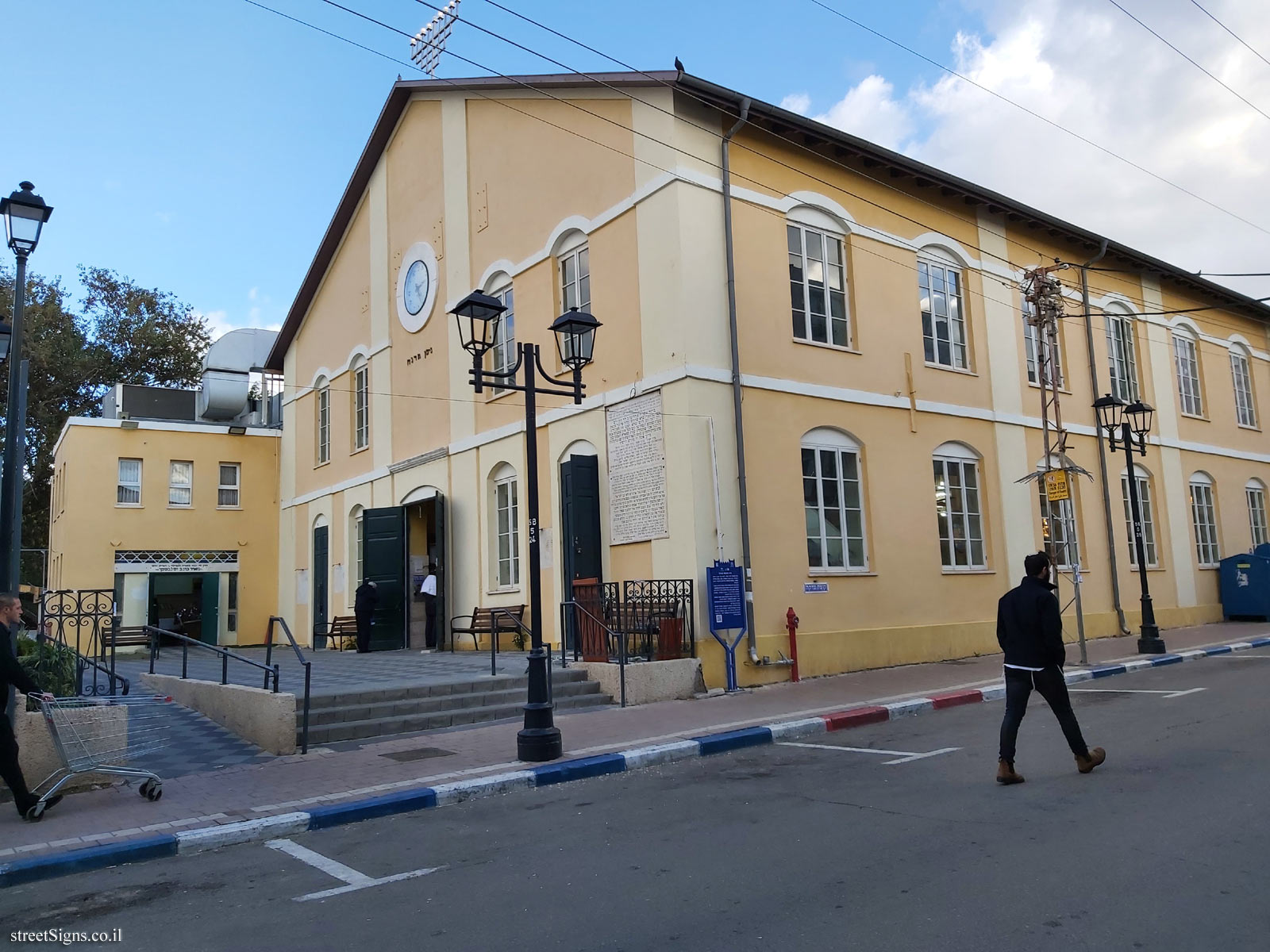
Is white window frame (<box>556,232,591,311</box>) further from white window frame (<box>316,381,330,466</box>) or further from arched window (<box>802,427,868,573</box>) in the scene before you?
white window frame (<box>316,381,330,466</box>)

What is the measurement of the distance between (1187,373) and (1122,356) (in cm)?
322

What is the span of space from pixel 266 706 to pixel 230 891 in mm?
4454

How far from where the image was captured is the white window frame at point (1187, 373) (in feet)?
76.5

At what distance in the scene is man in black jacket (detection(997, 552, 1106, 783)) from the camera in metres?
7.21

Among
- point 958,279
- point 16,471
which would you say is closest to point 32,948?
point 16,471

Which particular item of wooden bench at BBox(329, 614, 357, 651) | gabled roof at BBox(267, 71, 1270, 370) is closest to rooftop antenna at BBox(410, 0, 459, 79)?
gabled roof at BBox(267, 71, 1270, 370)

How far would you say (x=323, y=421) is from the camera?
82.1 feet

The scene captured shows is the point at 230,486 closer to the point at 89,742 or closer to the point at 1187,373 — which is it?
the point at 89,742

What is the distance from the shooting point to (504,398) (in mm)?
17250

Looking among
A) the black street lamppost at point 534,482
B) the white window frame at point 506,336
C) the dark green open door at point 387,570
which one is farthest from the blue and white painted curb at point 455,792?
the dark green open door at point 387,570

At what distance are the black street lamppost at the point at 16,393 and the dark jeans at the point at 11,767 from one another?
210cm

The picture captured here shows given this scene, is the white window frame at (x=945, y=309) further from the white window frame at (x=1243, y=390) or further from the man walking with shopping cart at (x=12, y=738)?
the man walking with shopping cart at (x=12, y=738)

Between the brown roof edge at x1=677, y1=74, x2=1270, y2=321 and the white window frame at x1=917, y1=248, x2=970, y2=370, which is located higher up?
the brown roof edge at x1=677, y1=74, x2=1270, y2=321

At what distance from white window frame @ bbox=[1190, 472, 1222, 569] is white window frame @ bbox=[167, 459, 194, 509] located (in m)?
25.3
